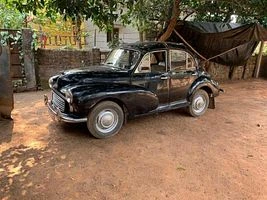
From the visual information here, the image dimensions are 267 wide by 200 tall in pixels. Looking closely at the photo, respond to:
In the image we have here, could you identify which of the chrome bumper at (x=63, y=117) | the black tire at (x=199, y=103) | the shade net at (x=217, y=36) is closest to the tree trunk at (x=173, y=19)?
the shade net at (x=217, y=36)

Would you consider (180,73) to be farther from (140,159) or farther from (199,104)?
(140,159)

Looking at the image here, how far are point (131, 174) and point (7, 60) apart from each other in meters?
3.65

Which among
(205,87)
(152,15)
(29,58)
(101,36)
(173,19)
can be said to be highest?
(152,15)

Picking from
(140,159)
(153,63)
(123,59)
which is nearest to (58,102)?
(123,59)

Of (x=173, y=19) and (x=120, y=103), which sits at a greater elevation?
(x=173, y=19)

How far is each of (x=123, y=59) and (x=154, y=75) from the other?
73 cm

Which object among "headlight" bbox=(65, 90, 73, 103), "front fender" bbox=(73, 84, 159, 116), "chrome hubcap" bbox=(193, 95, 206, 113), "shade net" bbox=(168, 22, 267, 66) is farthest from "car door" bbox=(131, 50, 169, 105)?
"shade net" bbox=(168, 22, 267, 66)

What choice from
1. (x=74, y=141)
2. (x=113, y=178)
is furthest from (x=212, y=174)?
(x=74, y=141)

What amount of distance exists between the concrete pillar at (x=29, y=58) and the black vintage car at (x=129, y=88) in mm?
3419

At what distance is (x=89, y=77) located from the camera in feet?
16.7

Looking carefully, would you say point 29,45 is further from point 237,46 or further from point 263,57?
point 263,57

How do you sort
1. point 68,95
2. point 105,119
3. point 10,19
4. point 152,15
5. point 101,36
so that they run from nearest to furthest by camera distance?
1. point 68,95
2. point 105,119
3. point 152,15
4. point 10,19
5. point 101,36

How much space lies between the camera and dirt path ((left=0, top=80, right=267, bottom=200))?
3.55 m

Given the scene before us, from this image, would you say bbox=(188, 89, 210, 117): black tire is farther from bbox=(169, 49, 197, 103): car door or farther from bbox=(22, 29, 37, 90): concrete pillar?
bbox=(22, 29, 37, 90): concrete pillar
